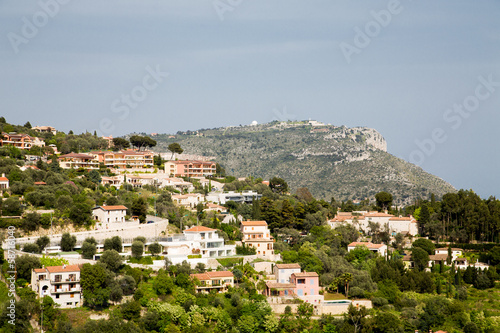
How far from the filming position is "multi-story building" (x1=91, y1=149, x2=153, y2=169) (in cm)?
7844

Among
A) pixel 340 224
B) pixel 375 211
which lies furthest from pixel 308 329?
pixel 375 211

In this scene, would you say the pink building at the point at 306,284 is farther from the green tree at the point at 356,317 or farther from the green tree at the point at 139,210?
the green tree at the point at 139,210

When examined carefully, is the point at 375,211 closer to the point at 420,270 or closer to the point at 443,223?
the point at 443,223

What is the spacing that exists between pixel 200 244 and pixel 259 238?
645 centimetres

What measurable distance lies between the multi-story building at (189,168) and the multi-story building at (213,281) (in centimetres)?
3414

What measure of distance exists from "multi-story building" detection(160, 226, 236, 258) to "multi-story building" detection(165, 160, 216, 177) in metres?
28.2

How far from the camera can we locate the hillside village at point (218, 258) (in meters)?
42.4

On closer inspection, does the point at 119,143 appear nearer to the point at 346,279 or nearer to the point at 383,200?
the point at 383,200

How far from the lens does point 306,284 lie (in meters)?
48.6

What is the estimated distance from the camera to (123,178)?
72.6 metres

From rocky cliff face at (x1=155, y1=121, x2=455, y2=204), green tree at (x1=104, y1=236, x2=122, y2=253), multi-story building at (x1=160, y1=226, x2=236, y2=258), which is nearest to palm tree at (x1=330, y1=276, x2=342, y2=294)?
multi-story building at (x1=160, y1=226, x2=236, y2=258)

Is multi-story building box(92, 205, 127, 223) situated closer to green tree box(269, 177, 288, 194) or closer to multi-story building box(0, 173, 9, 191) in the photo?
multi-story building box(0, 173, 9, 191)

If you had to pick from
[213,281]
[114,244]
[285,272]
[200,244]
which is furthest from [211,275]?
[114,244]

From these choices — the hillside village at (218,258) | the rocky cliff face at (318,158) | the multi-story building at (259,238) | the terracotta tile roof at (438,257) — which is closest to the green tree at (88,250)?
the hillside village at (218,258)
